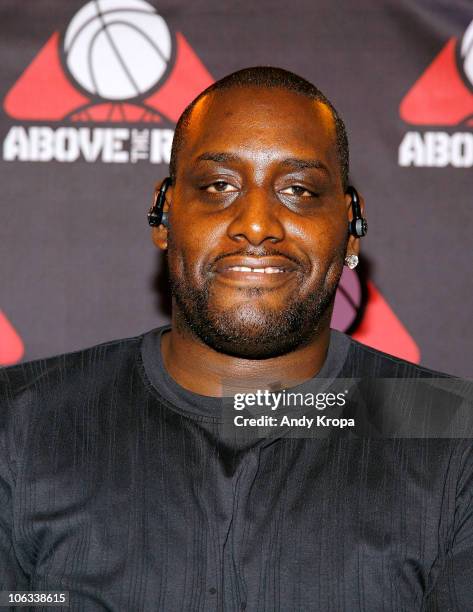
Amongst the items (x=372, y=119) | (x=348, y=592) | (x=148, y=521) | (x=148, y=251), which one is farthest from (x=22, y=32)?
(x=348, y=592)

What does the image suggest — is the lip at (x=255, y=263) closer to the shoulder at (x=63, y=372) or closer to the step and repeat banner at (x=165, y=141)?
the shoulder at (x=63, y=372)

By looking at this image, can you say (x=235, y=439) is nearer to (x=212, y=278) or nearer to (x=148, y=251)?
(x=212, y=278)

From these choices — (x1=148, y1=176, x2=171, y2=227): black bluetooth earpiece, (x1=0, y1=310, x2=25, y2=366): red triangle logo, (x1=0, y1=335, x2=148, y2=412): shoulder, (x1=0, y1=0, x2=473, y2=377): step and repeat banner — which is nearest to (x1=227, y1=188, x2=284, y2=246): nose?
(x1=148, y1=176, x2=171, y2=227): black bluetooth earpiece

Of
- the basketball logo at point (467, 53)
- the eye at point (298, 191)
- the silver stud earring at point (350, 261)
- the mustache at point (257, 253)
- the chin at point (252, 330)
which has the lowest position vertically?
the chin at point (252, 330)

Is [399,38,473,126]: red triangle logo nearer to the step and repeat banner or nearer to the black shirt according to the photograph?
the step and repeat banner

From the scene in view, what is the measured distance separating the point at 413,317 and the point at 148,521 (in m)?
0.84

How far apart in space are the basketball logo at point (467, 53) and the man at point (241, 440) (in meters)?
0.60

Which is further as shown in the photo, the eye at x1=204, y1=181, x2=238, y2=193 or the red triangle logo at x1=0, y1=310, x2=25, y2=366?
the red triangle logo at x1=0, y1=310, x2=25, y2=366

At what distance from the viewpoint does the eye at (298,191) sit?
1195 millimetres


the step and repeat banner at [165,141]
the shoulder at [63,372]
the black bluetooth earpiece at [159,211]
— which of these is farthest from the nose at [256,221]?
the step and repeat banner at [165,141]

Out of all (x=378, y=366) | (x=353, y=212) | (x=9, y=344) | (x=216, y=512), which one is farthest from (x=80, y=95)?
(x=216, y=512)

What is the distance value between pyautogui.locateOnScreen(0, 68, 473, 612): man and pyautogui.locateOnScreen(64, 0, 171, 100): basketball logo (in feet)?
1.72

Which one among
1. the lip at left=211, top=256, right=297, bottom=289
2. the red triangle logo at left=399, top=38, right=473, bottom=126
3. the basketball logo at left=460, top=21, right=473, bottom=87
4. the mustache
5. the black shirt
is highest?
the basketball logo at left=460, top=21, right=473, bottom=87

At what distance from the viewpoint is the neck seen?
123 cm
